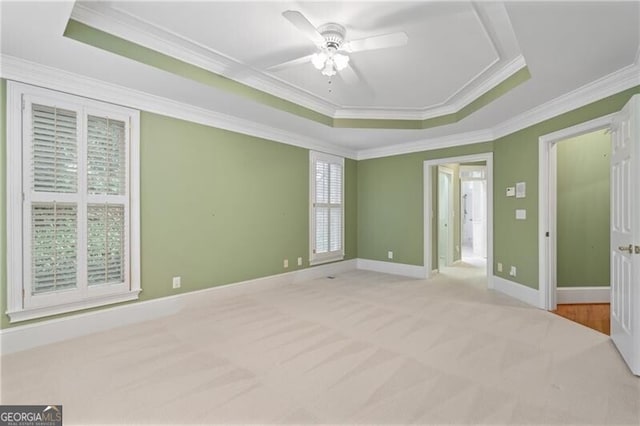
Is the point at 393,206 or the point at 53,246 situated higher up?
the point at 393,206

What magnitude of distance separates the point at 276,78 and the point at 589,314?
Answer: 4.50 metres

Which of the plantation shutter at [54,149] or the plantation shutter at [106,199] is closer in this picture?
the plantation shutter at [54,149]

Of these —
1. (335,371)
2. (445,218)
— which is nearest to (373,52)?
(335,371)

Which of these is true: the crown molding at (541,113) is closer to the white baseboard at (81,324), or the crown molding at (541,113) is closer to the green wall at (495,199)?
the green wall at (495,199)

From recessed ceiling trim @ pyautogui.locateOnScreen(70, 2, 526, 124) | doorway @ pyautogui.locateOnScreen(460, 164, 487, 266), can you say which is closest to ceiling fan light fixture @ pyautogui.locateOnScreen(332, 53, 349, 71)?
recessed ceiling trim @ pyautogui.locateOnScreen(70, 2, 526, 124)

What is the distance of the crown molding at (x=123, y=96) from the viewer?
101 inches

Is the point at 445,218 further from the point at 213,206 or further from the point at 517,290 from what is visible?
the point at 213,206

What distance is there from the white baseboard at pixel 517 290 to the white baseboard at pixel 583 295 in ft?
1.42

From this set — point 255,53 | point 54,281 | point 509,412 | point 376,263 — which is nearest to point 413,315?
point 509,412

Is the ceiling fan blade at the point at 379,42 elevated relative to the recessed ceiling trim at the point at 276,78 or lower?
lower

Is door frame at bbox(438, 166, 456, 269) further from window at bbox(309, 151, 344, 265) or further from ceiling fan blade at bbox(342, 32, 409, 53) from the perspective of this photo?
ceiling fan blade at bbox(342, 32, 409, 53)

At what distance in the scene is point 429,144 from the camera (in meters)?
5.29

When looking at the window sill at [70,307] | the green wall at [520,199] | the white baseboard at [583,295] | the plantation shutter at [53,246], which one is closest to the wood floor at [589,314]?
the white baseboard at [583,295]

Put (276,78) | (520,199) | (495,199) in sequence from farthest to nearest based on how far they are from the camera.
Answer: (495,199), (520,199), (276,78)
